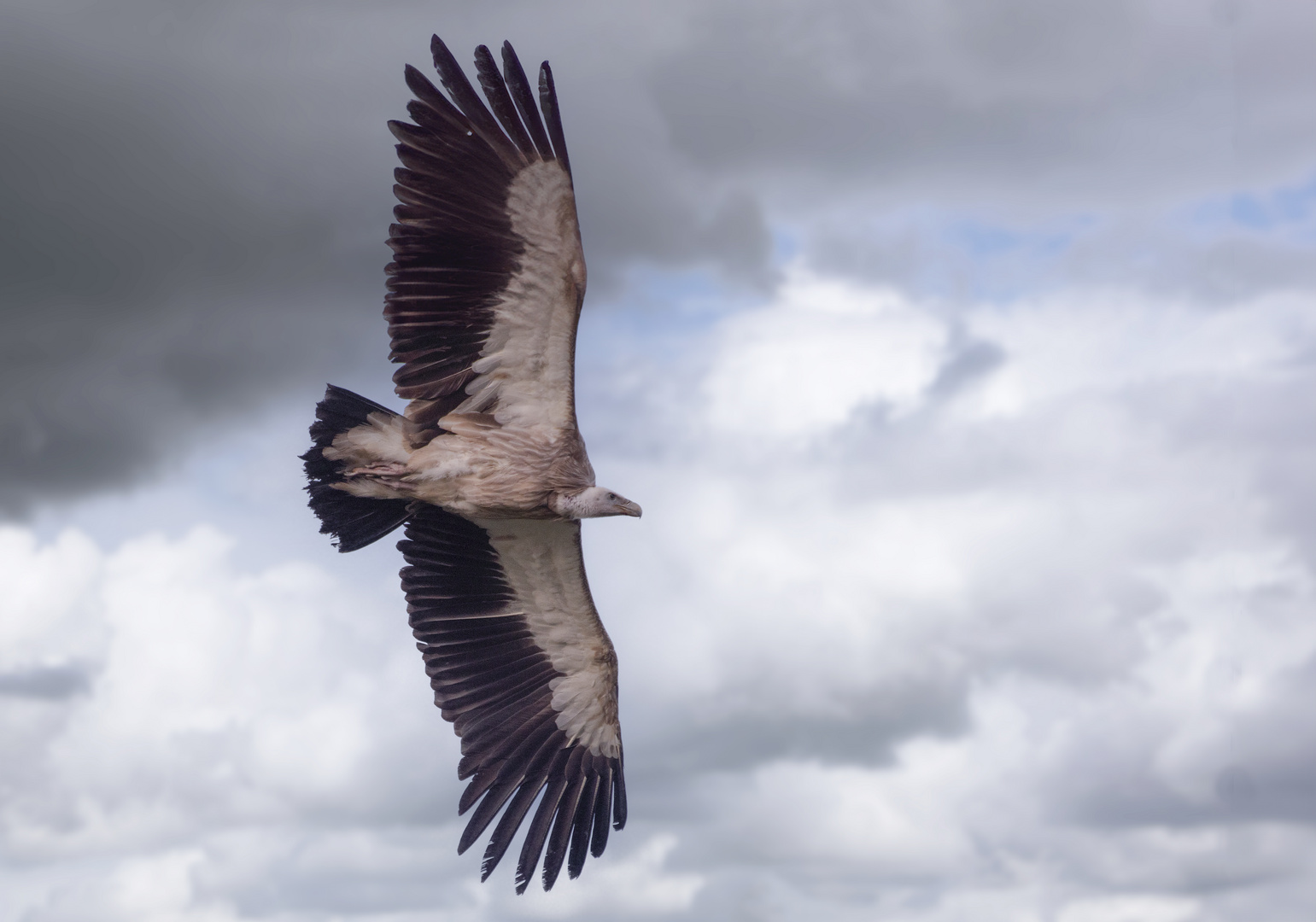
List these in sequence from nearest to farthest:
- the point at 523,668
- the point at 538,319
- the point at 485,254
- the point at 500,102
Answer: the point at 500,102 → the point at 485,254 → the point at 538,319 → the point at 523,668

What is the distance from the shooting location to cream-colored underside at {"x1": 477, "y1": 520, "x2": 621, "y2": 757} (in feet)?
46.2

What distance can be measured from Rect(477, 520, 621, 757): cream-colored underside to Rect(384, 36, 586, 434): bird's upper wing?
153 cm

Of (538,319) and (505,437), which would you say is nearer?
(538,319)

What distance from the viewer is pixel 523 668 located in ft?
47.2

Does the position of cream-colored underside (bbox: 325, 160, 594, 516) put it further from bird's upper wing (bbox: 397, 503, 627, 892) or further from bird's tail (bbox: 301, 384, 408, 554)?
bird's upper wing (bbox: 397, 503, 627, 892)

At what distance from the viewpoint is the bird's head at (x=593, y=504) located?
42.6 ft

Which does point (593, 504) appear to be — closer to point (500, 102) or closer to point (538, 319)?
point (538, 319)

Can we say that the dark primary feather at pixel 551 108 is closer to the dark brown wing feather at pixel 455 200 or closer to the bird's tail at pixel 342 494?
the dark brown wing feather at pixel 455 200

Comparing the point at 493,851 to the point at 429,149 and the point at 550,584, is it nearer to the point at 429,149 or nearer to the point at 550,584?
the point at 550,584

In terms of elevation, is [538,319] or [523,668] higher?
[538,319]

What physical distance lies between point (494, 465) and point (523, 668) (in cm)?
236

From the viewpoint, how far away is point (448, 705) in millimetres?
14148

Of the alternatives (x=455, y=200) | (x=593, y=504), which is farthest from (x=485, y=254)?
(x=593, y=504)

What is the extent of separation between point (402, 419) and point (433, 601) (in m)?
2.02
